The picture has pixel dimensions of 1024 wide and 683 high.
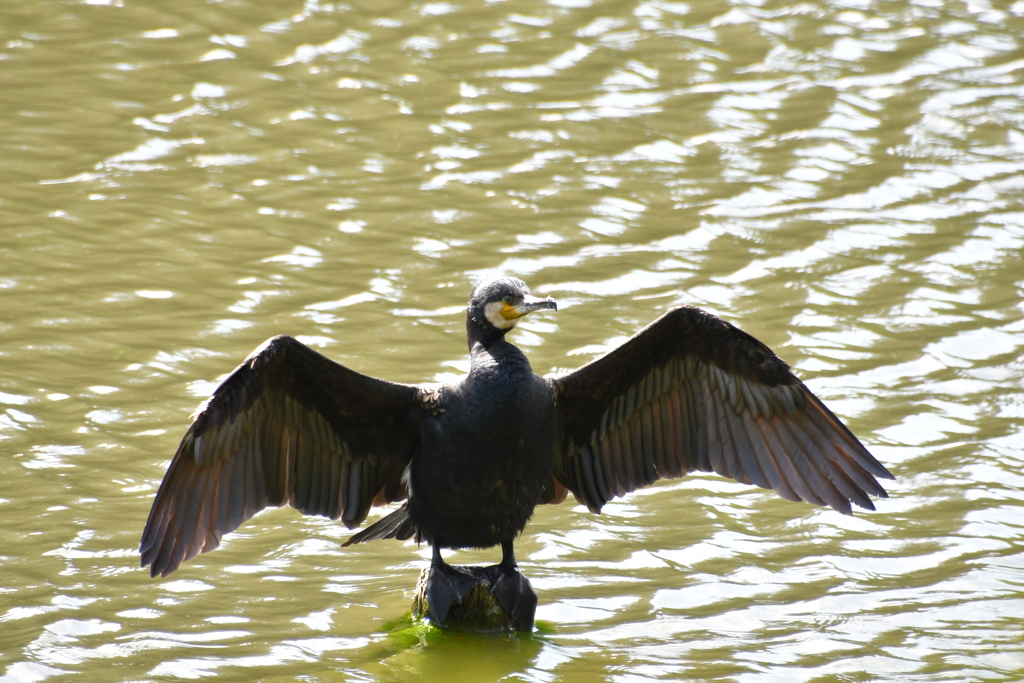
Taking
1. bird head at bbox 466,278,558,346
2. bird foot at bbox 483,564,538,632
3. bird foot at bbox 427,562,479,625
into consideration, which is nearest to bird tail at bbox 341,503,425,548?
bird foot at bbox 427,562,479,625

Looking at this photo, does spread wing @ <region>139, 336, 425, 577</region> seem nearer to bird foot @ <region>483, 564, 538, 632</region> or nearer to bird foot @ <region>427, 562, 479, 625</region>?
bird foot @ <region>427, 562, 479, 625</region>

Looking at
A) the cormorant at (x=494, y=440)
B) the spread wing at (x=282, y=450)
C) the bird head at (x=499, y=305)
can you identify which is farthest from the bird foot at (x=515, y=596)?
the bird head at (x=499, y=305)

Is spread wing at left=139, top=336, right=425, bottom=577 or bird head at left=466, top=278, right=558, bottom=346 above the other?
bird head at left=466, top=278, right=558, bottom=346

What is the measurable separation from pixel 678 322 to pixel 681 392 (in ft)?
1.30

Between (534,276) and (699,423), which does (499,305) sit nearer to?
(699,423)

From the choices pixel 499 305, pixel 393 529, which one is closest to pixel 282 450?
pixel 393 529

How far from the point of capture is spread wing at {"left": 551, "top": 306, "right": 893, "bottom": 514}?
17.1ft

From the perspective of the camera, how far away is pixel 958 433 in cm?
686

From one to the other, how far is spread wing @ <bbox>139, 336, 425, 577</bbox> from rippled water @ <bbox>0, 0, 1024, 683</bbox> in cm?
51

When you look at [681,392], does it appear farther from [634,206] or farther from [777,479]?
[634,206]

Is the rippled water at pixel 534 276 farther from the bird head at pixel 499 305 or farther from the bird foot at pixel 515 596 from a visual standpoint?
the bird head at pixel 499 305

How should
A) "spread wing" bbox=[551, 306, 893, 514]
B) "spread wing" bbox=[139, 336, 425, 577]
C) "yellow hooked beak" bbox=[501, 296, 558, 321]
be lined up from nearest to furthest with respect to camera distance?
"spread wing" bbox=[139, 336, 425, 577], "yellow hooked beak" bbox=[501, 296, 558, 321], "spread wing" bbox=[551, 306, 893, 514]

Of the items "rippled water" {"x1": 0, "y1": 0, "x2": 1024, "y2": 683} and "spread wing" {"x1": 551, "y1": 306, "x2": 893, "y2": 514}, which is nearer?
"spread wing" {"x1": 551, "y1": 306, "x2": 893, "y2": 514}

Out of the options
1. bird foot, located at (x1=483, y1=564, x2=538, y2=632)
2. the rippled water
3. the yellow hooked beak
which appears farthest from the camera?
the rippled water
